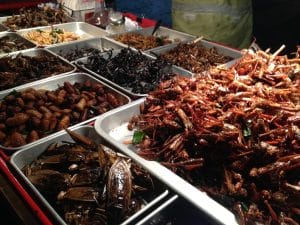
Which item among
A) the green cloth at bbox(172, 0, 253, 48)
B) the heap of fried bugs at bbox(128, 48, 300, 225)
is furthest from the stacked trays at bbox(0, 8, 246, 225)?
the green cloth at bbox(172, 0, 253, 48)

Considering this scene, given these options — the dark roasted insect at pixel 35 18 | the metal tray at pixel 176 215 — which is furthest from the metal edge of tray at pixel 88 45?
the metal tray at pixel 176 215

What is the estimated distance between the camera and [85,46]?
3939 mm

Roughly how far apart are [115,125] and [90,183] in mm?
775

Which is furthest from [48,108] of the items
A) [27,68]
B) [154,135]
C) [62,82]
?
[154,135]

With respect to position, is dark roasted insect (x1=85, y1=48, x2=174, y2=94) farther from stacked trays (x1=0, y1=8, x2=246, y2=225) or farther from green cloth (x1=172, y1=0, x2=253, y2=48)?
green cloth (x1=172, y1=0, x2=253, y2=48)

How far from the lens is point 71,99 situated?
105 inches

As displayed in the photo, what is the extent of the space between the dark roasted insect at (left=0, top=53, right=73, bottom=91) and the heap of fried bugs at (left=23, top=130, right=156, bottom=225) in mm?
1220

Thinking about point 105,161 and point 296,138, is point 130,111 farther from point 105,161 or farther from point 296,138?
point 296,138

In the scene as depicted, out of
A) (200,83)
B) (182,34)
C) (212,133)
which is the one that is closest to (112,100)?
(200,83)

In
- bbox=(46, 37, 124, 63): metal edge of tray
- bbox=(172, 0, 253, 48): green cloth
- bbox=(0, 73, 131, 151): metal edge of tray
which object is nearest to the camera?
bbox=(0, 73, 131, 151): metal edge of tray

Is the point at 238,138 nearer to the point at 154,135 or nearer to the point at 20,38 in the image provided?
the point at 154,135

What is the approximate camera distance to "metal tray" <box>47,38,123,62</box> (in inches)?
147

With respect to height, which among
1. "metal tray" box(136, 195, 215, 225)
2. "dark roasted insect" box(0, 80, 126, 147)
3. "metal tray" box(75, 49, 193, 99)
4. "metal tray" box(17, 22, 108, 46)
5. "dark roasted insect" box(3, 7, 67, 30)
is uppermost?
"dark roasted insect" box(3, 7, 67, 30)

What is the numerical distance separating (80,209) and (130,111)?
105cm
